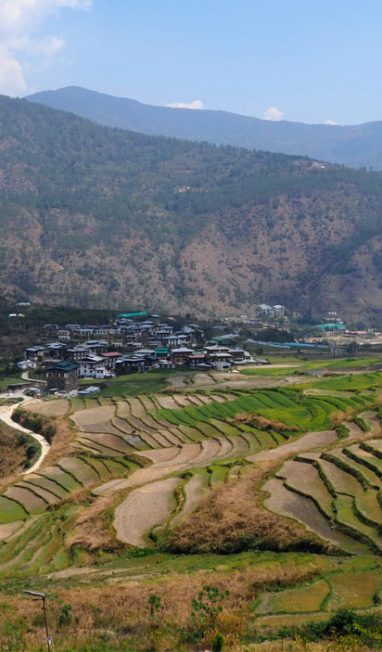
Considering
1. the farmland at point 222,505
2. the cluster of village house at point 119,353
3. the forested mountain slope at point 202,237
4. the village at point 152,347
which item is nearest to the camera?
the farmland at point 222,505

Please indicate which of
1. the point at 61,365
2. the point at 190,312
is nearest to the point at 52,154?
the point at 190,312

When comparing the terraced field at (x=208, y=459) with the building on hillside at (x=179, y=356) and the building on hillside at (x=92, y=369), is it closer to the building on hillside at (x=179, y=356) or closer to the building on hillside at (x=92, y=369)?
the building on hillside at (x=92, y=369)

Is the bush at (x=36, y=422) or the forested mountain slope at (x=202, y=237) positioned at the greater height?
the forested mountain slope at (x=202, y=237)

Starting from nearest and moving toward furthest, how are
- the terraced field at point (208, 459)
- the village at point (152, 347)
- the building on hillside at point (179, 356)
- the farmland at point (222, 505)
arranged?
1. the farmland at point (222, 505)
2. the terraced field at point (208, 459)
3. the village at point (152, 347)
4. the building on hillside at point (179, 356)

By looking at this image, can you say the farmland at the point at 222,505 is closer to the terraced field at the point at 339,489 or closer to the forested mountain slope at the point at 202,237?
the terraced field at the point at 339,489

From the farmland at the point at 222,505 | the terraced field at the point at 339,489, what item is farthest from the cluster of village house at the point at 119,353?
the terraced field at the point at 339,489

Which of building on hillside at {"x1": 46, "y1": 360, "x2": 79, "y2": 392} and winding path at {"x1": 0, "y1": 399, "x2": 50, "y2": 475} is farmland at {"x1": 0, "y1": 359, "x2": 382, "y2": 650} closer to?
winding path at {"x1": 0, "y1": 399, "x2": 50, "y2": 475}

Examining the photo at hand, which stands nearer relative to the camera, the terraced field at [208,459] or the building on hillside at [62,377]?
the terraced field at [208,459]

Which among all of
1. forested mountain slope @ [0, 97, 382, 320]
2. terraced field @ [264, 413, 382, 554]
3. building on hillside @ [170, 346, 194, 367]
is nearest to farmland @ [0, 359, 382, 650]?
terraced field @ [264, 413, 382, 554]

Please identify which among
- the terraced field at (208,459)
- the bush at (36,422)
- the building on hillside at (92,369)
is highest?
the terraced field at (208,459)
